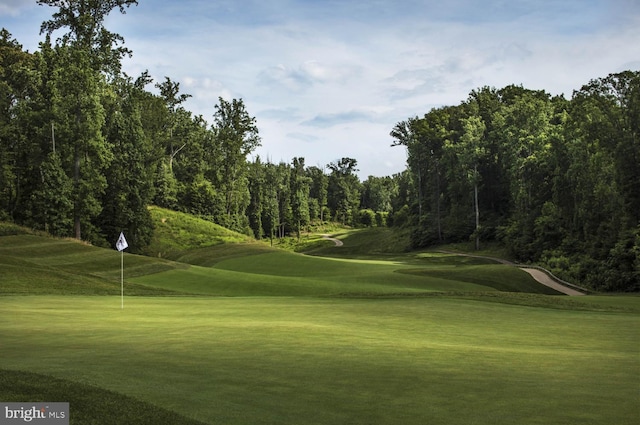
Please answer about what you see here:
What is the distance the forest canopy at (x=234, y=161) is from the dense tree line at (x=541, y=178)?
174 millimetres

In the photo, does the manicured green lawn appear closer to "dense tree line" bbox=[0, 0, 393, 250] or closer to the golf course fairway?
the golf course fairway

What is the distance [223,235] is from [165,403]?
6623cm

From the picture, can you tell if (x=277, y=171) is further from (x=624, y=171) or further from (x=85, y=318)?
(x=85, y=318)

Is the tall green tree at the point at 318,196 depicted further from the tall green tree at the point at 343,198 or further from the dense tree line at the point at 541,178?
the dense tree line at the point at 541,178

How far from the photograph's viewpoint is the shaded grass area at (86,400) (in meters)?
7.13

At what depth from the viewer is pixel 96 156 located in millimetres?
54969

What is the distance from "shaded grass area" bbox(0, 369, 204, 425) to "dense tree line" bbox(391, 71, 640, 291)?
1822 inches

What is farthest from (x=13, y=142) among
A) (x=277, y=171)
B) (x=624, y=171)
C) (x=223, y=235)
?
(x=277, y=171)

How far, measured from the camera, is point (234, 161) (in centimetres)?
8988

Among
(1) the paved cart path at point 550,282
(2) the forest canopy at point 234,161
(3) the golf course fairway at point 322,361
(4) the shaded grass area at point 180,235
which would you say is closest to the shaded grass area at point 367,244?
(2) the forest canopy at point 234,161

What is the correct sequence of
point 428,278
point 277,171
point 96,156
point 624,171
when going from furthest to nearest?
1. point 277,171
2. point 96,156
3. point 624,171
4. point 428,278

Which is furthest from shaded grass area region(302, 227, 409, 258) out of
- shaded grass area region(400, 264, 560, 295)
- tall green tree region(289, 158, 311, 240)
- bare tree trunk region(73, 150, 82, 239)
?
bare tree trunk region(73, 150, 82, 239)

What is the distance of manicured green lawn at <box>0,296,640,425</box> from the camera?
8070mm

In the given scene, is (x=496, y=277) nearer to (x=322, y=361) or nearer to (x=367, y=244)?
(x=322, y=361)
